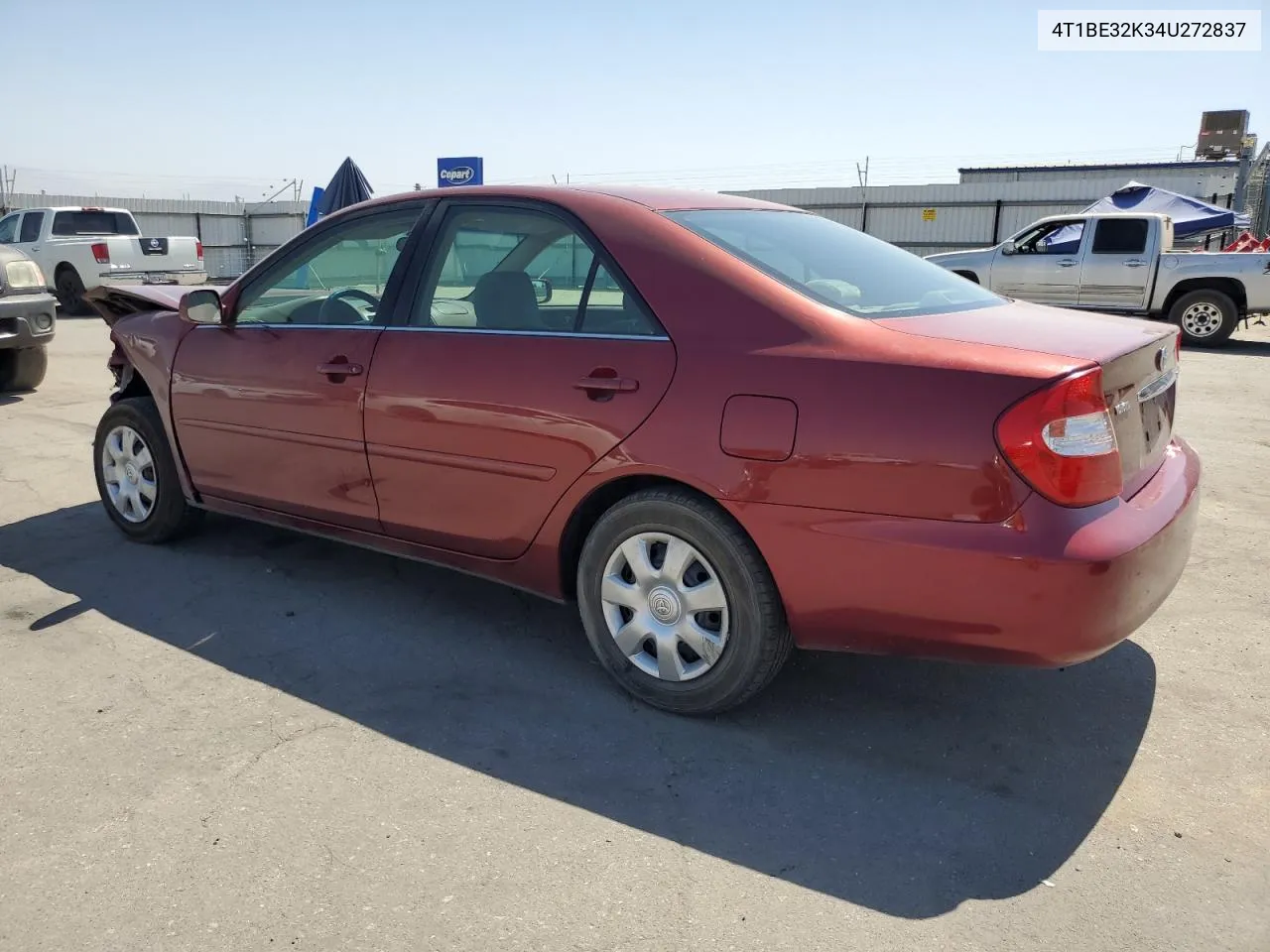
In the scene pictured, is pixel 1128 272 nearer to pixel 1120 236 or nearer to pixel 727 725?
pixel 1120 236

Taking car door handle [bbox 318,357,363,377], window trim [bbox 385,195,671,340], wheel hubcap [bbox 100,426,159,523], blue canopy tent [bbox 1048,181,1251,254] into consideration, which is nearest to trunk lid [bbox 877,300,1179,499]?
window trim [bbox 385,195,671,340]

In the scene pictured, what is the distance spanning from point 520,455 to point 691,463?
25.7 inches

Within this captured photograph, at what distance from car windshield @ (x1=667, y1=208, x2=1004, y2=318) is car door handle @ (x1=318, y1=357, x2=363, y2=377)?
1.30m

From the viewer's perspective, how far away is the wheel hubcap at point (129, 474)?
187 inches

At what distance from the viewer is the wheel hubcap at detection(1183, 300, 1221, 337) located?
13703mm

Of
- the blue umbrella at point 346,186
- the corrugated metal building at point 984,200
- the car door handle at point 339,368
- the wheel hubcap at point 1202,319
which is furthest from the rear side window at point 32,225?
the wheel hubcap at point 1202,319

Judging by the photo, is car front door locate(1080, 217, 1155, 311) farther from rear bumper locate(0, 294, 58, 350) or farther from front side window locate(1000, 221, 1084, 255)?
rear bumper locate(0, 294, 58, 350)

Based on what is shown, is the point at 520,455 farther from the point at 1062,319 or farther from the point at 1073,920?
the point at 1073,920

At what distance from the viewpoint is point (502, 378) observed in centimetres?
335

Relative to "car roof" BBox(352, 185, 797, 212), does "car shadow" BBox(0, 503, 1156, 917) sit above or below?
below

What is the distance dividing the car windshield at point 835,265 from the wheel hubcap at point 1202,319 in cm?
1190

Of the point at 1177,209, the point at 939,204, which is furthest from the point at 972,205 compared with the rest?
the point at 1177,209

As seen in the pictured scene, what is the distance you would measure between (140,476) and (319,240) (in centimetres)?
156

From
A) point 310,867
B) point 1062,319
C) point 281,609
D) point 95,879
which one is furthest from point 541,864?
point 1062,319
